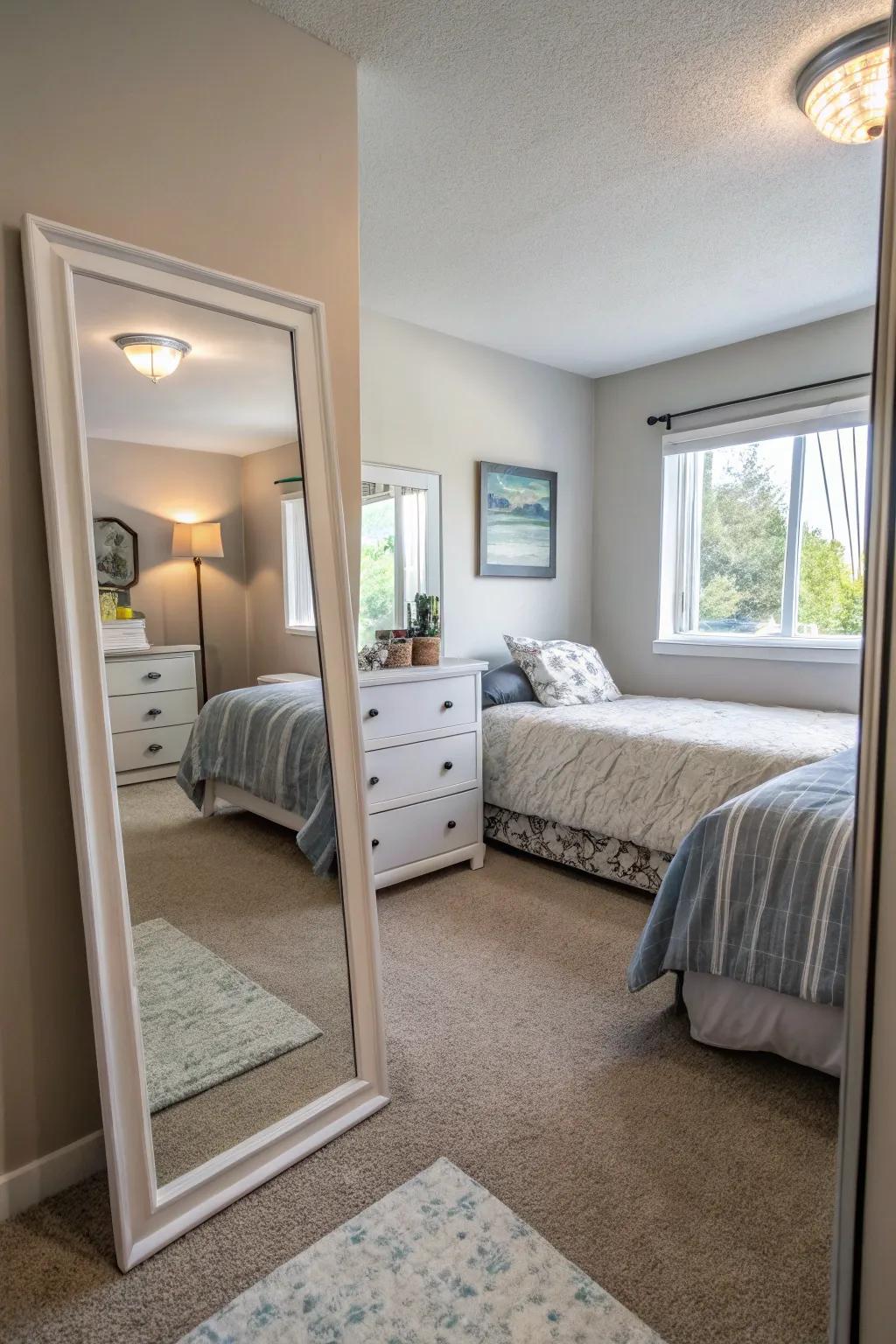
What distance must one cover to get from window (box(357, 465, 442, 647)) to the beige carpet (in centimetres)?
175

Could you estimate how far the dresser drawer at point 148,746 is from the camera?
1.46 metres

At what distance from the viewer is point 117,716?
4.79ft

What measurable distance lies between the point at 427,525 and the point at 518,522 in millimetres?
635

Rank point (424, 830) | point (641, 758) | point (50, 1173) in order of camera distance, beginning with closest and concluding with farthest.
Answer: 1. point (50, 1173)
2. point (641, 758)
3. point (424, 830)

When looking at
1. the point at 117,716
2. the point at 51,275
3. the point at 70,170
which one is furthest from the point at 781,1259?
the point at 70,170

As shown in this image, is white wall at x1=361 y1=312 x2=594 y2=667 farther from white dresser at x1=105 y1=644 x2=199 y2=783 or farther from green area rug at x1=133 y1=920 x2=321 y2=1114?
green area rug at x1=133 y1=920 x2=321 y2=1114

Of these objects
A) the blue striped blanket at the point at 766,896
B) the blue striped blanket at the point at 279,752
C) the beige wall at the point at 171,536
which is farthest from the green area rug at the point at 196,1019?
the blue striped blanket at the point at 766,896

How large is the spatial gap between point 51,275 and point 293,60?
904 mm

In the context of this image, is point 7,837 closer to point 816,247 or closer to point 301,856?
Answer: point 301,856

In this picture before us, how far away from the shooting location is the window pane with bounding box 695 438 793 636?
377cm

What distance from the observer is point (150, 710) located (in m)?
1.55

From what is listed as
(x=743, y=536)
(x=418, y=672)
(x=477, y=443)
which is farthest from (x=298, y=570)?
(x=743, y=536)

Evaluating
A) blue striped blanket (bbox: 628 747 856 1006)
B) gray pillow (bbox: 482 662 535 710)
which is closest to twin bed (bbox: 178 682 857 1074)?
blue striped blanket (bbox: 628 747 856 1006)

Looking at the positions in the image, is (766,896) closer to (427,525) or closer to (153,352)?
(153,352)
